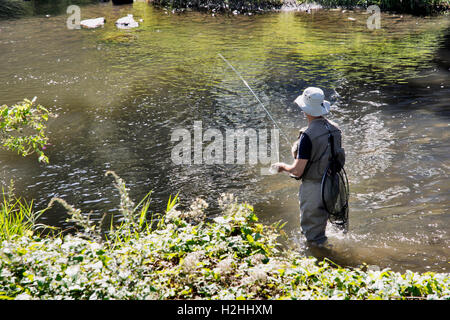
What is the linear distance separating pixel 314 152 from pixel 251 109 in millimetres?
6124

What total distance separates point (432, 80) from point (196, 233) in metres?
10.3

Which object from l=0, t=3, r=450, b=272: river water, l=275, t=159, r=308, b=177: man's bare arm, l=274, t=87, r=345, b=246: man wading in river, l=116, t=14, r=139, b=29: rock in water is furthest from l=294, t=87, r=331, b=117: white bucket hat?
l=116, t=14, r=139, b=29: rock in water

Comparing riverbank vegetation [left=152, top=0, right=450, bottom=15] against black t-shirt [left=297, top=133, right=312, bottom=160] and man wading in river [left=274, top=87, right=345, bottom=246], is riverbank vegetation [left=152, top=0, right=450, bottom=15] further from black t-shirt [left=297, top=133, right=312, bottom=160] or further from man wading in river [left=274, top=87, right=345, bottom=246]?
black t-shirt [left=297, top=133, right=312, bottom=160]

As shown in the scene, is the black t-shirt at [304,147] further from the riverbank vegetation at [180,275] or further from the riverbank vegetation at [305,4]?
the riverbank vegetation at [305,4]

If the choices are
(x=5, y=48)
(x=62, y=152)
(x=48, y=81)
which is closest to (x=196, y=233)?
(x=62, y=152)

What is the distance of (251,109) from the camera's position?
35.5 feet

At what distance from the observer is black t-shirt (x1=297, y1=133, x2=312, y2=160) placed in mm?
4754

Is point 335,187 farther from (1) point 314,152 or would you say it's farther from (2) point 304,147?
(2) point 304,147

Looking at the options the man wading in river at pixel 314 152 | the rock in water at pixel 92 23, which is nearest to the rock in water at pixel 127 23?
the rock in water at pixel 92 23

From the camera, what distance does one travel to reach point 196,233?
446 cm

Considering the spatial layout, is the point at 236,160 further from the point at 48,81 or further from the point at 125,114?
the point at 48,81

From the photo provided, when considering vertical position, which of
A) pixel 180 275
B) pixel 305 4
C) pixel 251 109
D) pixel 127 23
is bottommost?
pixel 180 275

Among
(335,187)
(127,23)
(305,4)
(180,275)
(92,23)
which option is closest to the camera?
(180,275)

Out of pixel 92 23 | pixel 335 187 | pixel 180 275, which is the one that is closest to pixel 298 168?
pixel 335 187
